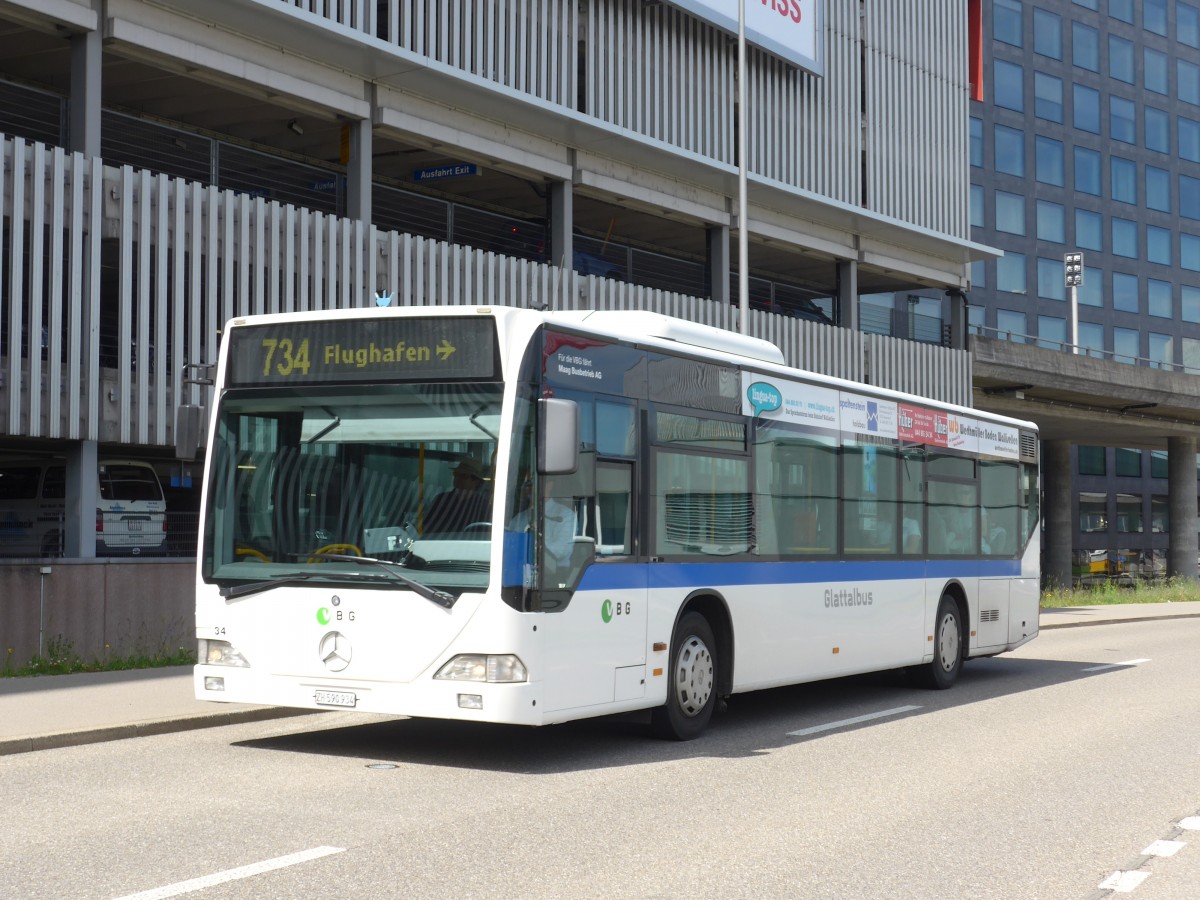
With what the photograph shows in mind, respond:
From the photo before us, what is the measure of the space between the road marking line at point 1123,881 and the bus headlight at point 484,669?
12.7 feet

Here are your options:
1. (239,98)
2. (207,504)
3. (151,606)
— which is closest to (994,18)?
(239,98)

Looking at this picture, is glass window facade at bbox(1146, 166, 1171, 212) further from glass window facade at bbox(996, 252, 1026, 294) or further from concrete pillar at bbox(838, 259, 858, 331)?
concrete pillar at bbox(838, 259, 858, 331)

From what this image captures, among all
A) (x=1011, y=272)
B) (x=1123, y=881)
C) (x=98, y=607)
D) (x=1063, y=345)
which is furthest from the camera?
(x=1011, y=272)

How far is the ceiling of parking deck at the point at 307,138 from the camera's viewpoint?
22.3m

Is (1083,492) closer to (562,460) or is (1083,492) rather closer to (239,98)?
(239,98)

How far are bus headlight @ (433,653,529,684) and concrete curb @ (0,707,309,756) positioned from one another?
2.42 meters

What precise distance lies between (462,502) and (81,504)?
32.1 feet

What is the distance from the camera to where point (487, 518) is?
962 centimetres

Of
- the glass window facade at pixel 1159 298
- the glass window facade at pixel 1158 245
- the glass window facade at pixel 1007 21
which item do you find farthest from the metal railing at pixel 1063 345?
the glass window facade at pixel 1158 245

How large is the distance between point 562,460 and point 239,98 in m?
16.2

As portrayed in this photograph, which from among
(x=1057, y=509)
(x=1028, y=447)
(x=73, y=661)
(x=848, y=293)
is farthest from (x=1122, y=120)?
(x=73, y=661)

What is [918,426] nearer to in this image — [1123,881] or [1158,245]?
[1123,881]

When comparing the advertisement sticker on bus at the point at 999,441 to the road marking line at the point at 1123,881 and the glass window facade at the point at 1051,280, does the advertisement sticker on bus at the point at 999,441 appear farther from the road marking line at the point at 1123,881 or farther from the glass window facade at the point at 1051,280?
the glass window facade at the point at 1051,280

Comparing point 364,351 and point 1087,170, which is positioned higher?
point 1087,170
